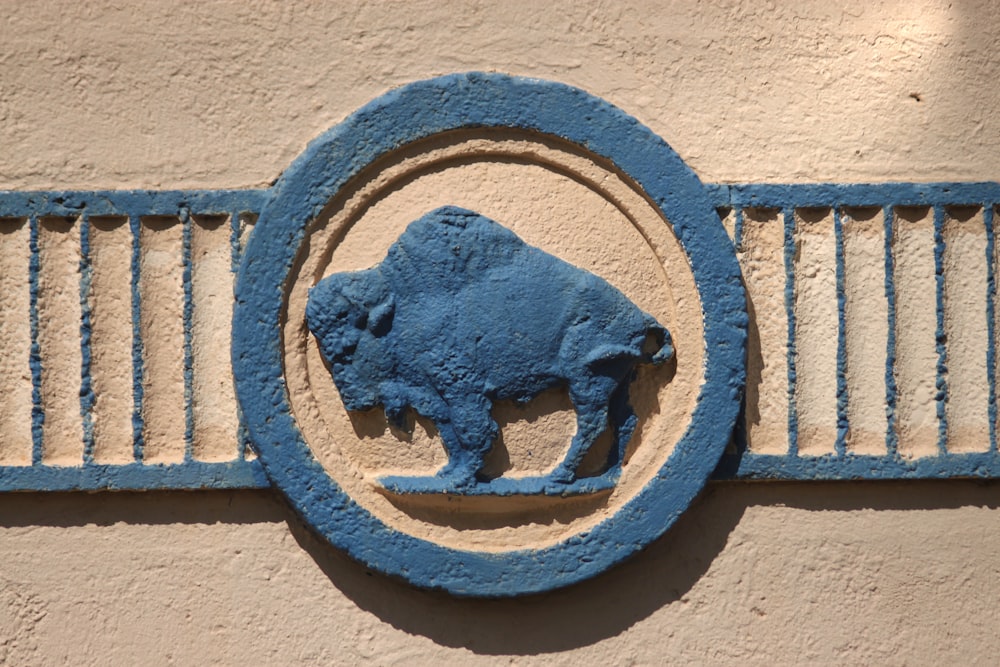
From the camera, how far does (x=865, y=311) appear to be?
3.24 metres

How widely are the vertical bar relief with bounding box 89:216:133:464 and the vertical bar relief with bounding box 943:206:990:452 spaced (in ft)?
7.75

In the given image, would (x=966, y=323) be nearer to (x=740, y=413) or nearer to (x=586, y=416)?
(x=740, y=413)

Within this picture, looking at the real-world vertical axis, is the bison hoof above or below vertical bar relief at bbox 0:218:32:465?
below

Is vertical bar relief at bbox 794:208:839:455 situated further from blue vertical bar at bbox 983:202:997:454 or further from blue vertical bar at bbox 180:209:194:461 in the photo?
blue vertical bar at bbox 180:209:194:461

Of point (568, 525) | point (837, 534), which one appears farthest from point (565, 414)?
point (837, 534)

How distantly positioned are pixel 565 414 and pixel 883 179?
115 cm

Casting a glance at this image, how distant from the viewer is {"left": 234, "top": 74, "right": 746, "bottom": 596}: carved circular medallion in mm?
3115

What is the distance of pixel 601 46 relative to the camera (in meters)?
3.23

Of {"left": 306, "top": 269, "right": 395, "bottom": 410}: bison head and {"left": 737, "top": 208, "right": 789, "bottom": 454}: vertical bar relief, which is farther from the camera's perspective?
{"left": 737, "top": 208, "right": 789, "bottom": 454}: vertical bar relief

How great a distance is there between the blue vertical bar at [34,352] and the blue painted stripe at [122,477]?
0.06m

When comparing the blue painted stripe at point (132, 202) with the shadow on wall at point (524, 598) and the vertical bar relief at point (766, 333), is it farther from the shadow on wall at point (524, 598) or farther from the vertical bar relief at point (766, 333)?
the vertical bar relief at point (766, 333)

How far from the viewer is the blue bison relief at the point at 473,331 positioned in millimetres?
3109

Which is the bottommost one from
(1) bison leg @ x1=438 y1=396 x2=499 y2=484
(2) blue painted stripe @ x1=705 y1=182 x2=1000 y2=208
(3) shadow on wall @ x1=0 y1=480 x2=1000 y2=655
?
(3) shadow on wall @ x1=0 y1=480 x2=1000 y2=655

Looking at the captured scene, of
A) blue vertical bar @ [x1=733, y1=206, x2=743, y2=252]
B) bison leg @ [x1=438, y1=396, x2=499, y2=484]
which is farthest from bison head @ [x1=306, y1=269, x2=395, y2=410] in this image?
blue vertical bar @ [x1=733, y1=206, x2=743, y2=252]
